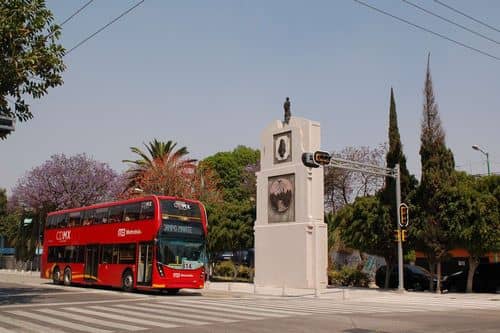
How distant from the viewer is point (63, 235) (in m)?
31.6

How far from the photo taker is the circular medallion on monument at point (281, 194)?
32.9m

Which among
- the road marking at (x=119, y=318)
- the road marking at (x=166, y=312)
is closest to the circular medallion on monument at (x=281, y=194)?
the road marking at (x=166, y=312)

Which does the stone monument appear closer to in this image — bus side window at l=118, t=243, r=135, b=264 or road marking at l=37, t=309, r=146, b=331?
bus side window at l=118, t=243, r=135, b=264

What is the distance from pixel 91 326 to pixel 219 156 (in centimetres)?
6234

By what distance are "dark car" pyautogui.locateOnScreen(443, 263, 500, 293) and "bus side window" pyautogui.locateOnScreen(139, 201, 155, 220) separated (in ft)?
56.7

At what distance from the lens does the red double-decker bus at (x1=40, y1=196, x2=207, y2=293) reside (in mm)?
23828

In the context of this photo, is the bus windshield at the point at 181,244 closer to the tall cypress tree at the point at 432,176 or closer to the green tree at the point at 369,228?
the green tree at the point at 369,228

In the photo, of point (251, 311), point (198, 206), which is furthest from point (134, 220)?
point (251, 311)

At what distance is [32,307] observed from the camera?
685 inches

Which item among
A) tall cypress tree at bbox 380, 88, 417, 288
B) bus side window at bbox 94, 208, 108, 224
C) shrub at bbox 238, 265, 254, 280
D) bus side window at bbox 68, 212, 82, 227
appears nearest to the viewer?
bus side window at bbox 94, 208, 108, 224

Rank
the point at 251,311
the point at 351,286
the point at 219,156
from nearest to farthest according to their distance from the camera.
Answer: the point at 251,311
the point at 351,286
the point at 219,156

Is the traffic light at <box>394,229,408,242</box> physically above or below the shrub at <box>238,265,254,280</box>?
above

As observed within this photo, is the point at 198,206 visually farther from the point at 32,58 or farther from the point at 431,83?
the point at 431,83

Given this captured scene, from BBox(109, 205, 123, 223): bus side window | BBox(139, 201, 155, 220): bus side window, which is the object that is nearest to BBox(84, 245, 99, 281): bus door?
BBox(109, 205, 123, 223): bus side window
